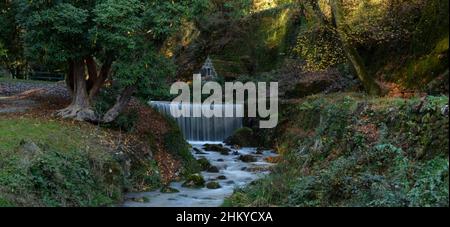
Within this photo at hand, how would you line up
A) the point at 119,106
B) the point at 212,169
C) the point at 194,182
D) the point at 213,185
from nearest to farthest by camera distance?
the point at 213,185, the point at 194,182, the point at 119,106, the point at 212,169

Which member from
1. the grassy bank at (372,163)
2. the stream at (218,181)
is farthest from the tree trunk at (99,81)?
the grassy bank at (372,163)

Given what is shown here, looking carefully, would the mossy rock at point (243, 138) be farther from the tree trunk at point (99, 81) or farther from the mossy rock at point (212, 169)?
the tree trunk at point (99, 81)

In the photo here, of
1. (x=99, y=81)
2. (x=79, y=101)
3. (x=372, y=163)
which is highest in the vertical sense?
(x=99, y=81)

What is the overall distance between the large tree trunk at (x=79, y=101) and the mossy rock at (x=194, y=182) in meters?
3.96

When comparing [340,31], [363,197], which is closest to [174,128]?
[340,31]

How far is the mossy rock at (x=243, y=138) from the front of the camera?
26.5 metres

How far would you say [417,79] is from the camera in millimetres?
17125

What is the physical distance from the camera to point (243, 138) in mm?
26578

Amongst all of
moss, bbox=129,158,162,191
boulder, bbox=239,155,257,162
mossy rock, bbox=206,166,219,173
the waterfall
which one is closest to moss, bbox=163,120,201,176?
mossy rock, bbox=206,166,219,173

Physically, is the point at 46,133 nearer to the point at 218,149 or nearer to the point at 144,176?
the point at 144,176

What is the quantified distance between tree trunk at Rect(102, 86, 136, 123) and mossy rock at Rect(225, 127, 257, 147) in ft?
31.2

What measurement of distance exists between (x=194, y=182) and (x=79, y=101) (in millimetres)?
5102

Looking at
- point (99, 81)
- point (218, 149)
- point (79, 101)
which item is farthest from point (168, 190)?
point (218, 149)

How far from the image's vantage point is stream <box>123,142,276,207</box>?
14.3 meters
